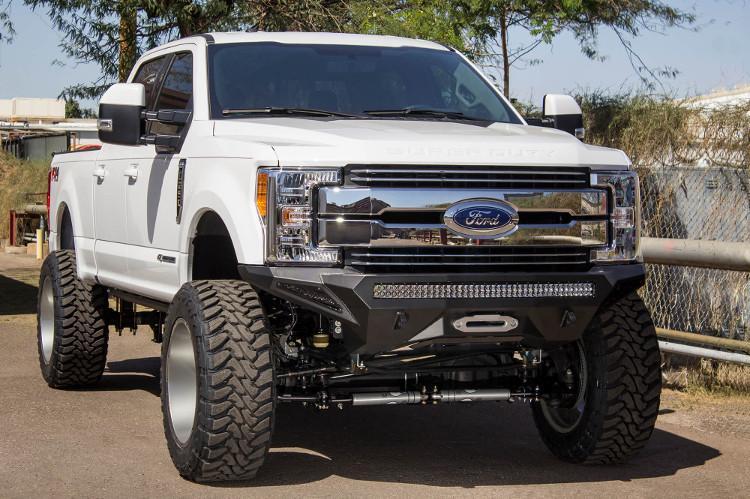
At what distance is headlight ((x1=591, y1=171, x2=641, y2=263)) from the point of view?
636 centimetres

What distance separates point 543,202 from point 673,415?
3108mm

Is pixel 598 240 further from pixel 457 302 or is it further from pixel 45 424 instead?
pixel 45 424

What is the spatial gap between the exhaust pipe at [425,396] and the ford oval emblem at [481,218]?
3.00 ft

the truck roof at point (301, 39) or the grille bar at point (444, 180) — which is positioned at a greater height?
the truck roof at point (301, 39)

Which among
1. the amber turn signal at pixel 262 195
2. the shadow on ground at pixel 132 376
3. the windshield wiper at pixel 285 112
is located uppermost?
the windshield wiper at pixel 285 112

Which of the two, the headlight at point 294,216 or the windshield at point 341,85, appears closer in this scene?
the headlight at point 294,216

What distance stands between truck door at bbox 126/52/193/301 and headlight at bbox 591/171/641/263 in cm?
232

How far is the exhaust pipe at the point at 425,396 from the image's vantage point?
6.36 metres

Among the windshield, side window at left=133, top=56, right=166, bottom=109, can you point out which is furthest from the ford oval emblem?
side window at left=133, top=56, right=166, bottom=109

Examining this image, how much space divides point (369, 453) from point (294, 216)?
6.35 ft

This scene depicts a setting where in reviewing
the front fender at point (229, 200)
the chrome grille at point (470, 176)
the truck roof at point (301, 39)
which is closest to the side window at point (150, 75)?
the truck roof at point (301, 39)

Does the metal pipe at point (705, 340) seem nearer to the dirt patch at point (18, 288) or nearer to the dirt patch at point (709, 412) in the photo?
the dirt patch at point (709, 412)

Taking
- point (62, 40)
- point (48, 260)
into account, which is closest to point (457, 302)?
point (48, 260)

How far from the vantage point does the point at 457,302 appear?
19.6 ft
